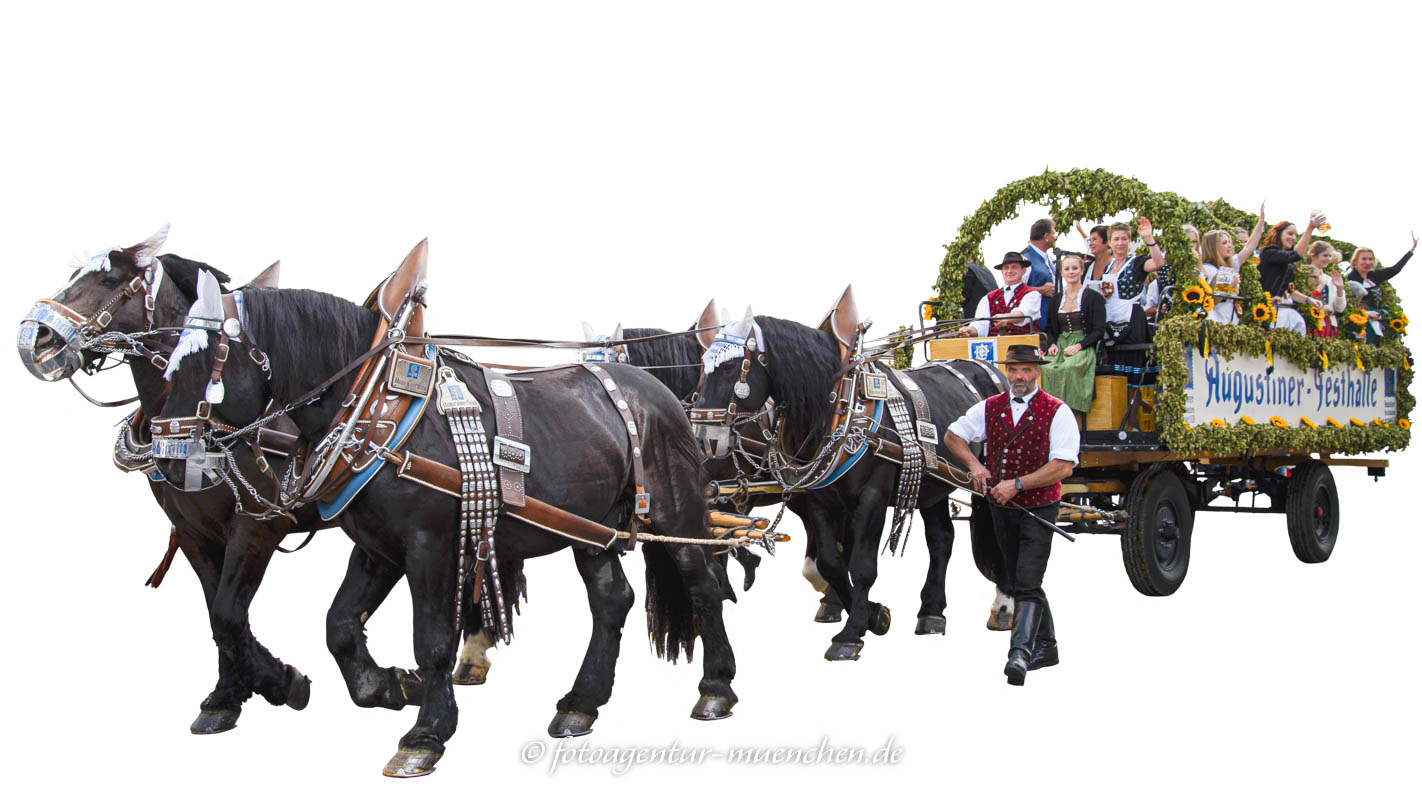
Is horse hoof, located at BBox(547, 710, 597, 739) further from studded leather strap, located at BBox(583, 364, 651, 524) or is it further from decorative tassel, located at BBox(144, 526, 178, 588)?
decorative tassel, located at BBox(144, 526, 178, 588)

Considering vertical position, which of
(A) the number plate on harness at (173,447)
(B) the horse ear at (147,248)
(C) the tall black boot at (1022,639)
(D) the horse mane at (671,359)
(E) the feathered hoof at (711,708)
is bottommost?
(E) the feathered hoof at (711,708)

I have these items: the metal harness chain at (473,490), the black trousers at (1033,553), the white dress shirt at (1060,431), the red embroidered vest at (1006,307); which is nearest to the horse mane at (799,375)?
the white dress shirt at (1060,431)

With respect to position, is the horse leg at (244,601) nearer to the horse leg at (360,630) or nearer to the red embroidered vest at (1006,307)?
the horse leg at (360,630)

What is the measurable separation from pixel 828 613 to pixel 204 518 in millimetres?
→ 4831

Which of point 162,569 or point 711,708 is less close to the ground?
point 162,569

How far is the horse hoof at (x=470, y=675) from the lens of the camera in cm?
829

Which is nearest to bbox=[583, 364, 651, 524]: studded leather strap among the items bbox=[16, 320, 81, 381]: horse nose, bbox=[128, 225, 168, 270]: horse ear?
bbox=[128, 225, 168, 270]: horse ear

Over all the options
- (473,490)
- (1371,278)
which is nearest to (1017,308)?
(1371,278)

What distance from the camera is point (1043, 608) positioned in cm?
816

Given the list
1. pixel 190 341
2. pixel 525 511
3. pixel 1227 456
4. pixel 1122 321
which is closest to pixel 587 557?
pixel 525 511

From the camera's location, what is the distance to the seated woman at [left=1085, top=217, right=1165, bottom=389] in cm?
1069

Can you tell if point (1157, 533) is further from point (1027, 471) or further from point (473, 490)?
point (473, 490)

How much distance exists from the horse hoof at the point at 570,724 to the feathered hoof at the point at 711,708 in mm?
571

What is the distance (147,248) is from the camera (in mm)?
6188
